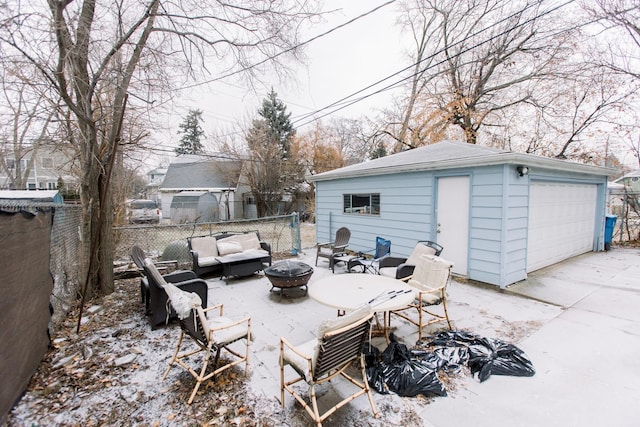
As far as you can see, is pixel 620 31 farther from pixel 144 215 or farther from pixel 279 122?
pixel 144 215

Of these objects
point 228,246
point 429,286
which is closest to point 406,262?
point 429,286

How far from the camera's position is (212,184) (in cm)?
1895

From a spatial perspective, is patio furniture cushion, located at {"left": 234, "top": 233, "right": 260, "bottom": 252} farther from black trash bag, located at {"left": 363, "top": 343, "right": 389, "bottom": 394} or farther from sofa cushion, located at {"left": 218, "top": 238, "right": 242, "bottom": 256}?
black trash bag, located at {"left": 363, "top": 343, "right": 389, "bottom": 394}

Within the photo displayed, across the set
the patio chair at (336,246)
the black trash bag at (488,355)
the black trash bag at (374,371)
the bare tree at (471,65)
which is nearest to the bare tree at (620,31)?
the bare tree at (471,65)

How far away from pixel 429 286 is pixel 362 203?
4368mm

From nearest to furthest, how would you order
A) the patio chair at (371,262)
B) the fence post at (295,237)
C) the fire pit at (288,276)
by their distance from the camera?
the fire pit at (288,276)
the patio chair at (371,262)
the fence post at (295,237)

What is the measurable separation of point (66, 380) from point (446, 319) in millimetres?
3840

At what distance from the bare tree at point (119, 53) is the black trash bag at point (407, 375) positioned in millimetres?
3647

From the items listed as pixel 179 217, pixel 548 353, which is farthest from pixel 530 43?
pixel 179 217

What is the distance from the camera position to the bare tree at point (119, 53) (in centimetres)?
348

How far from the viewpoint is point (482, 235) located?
5.03 metres

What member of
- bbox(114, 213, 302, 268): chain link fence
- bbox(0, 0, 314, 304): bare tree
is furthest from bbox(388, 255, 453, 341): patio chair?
bbox(114, 213, 302, 268): chain link fence

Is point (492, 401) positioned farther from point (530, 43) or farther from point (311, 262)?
point (530, 43)

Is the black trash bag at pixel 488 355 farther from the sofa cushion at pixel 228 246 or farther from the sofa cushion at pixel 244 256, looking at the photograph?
the sofa cushion at pixel 228 246
